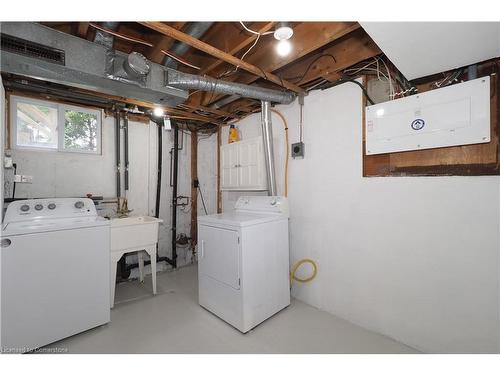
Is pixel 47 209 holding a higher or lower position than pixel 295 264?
higher

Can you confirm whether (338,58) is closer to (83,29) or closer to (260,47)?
(260,47)

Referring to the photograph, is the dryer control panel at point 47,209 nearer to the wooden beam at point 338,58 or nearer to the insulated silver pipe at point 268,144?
the insulated silver pipe at point 268,144

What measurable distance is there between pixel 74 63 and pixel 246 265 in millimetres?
1933

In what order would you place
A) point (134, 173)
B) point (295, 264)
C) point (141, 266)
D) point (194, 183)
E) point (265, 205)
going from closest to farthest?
point (265, 205) < point (295, 264) < point (141, 266) < point (134, 173) < point (194, 183)

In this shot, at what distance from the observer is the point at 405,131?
1.75 meters

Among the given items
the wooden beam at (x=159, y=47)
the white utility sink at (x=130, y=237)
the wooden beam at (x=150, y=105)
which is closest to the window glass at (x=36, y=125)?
the wooden beam at (x=150, y=105)

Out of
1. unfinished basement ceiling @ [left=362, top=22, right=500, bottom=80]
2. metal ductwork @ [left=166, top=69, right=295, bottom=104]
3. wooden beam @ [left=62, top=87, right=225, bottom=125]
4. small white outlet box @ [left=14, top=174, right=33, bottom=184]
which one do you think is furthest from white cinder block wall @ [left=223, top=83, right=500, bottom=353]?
small white outlet box @ [left=14, top=174, right=33, bottom=184]

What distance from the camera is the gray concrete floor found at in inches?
68.1

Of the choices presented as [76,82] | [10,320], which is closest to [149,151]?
[76,82]

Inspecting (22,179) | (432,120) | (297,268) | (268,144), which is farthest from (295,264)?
(22,179)

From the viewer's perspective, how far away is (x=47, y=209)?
1957 mm

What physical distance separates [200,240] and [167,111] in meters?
1.74

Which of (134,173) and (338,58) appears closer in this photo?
(338,58)

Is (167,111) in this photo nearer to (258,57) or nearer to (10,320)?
(258,57)
